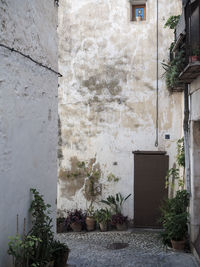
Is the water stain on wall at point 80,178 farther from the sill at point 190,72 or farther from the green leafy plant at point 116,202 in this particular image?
the sill at point 190,72

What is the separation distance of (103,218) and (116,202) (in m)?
0.67

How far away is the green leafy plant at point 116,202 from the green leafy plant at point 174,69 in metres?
3.67

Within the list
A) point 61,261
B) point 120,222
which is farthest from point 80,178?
point 61,261

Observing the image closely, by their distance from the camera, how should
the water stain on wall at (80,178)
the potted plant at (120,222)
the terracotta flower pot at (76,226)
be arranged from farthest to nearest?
the water stain on wall at (80,178), the terracotta flower pot at (76,226), the potted plant at (120,222)

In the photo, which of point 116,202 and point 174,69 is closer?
point 174,69

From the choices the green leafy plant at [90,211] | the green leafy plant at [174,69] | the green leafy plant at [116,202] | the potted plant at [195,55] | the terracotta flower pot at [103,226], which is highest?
the green leafy plant at [174,69]

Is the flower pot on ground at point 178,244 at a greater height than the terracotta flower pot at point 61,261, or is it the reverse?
the terracotta flower pot at point 61,261

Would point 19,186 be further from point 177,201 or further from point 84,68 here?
point 84,68

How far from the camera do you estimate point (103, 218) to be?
10.1 meters

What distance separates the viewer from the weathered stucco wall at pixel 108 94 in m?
10.4

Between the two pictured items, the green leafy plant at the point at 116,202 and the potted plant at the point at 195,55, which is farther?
the green leafy plant at the point at 116,202

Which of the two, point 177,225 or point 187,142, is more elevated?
point 187,142

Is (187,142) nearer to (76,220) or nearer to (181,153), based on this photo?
(181,153)

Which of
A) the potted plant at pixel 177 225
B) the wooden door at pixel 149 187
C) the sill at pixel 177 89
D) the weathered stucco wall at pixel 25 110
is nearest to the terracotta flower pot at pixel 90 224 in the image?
the wooden door at pixel 149 187
